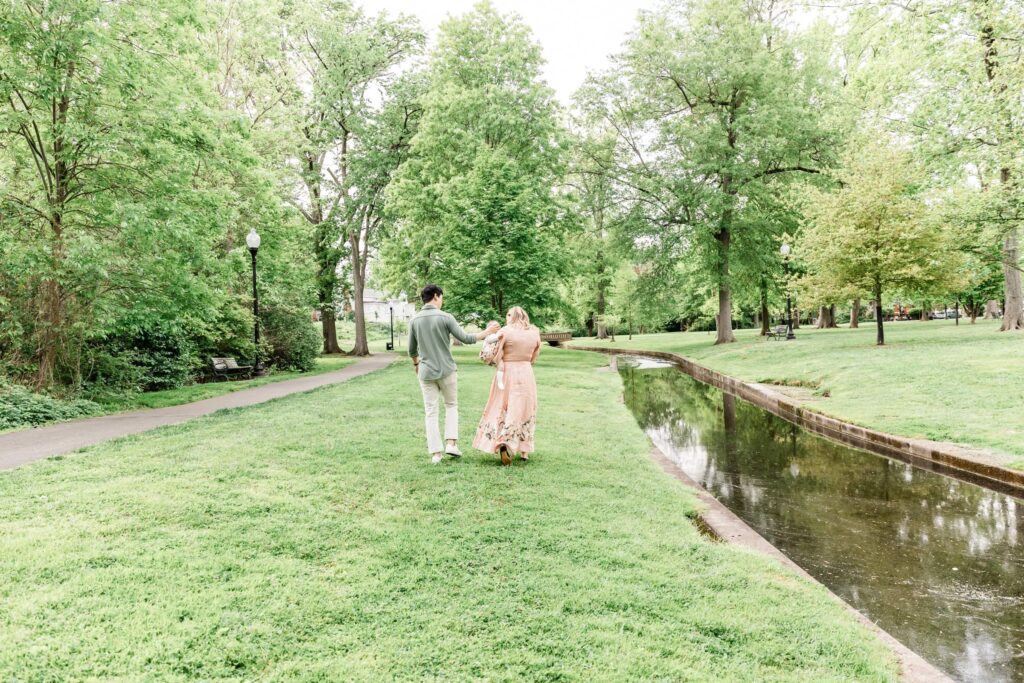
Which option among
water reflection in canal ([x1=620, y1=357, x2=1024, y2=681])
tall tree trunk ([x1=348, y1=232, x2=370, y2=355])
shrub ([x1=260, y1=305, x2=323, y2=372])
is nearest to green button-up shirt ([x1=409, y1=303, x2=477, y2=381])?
water reflection in canal ([x1=620, y1=357, x2=1024, y2=681])

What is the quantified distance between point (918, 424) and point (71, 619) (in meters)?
11.7

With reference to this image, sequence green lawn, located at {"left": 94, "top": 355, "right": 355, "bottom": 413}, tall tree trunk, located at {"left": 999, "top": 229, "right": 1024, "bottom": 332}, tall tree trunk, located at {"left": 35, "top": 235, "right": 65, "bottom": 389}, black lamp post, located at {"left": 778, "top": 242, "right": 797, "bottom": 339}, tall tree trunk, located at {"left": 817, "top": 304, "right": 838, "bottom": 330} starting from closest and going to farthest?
tall tree trunk, located at {"left": 35, "top": 235, "right": 65, "bottom": 389}
green lawn, located at {"left": 94, "top": 355, "right": 355, "bottom": 413}
tall tree trunk, located at {"left": 999, "top": 229, "right": 1024, "bottom": 332}
black lamp post, located at {"left": 778, "top": 242, "right": 797, "bottom": 339}
tall tree trunk, located at {"left": 817, "top": 304, "right": 838, "bottom": 330}

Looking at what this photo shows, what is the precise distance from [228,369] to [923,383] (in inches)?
746

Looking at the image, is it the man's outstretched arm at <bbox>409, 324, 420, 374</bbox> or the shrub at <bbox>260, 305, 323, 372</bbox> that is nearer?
the man's outstretched arm at <bbox>409, 324, 420, 374</bbox>

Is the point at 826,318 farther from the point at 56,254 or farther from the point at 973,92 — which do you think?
the point at 56,254

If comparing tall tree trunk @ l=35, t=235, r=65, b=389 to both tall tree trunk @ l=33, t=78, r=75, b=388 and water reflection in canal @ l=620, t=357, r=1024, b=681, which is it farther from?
→ water reflection in canal @ l=620, t=357, r=1024, b=681

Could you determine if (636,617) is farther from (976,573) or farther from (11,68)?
(11,68)

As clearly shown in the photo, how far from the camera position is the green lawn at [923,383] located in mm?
9438

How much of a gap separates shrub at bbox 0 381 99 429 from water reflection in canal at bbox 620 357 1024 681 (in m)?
10.6

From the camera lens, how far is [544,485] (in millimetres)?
6180

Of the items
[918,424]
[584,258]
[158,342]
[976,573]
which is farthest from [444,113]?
[976,573]

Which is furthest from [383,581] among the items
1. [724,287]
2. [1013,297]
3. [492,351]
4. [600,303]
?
[600,303]

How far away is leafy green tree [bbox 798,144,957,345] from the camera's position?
62.5 ft

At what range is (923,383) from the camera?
42.4 feet
